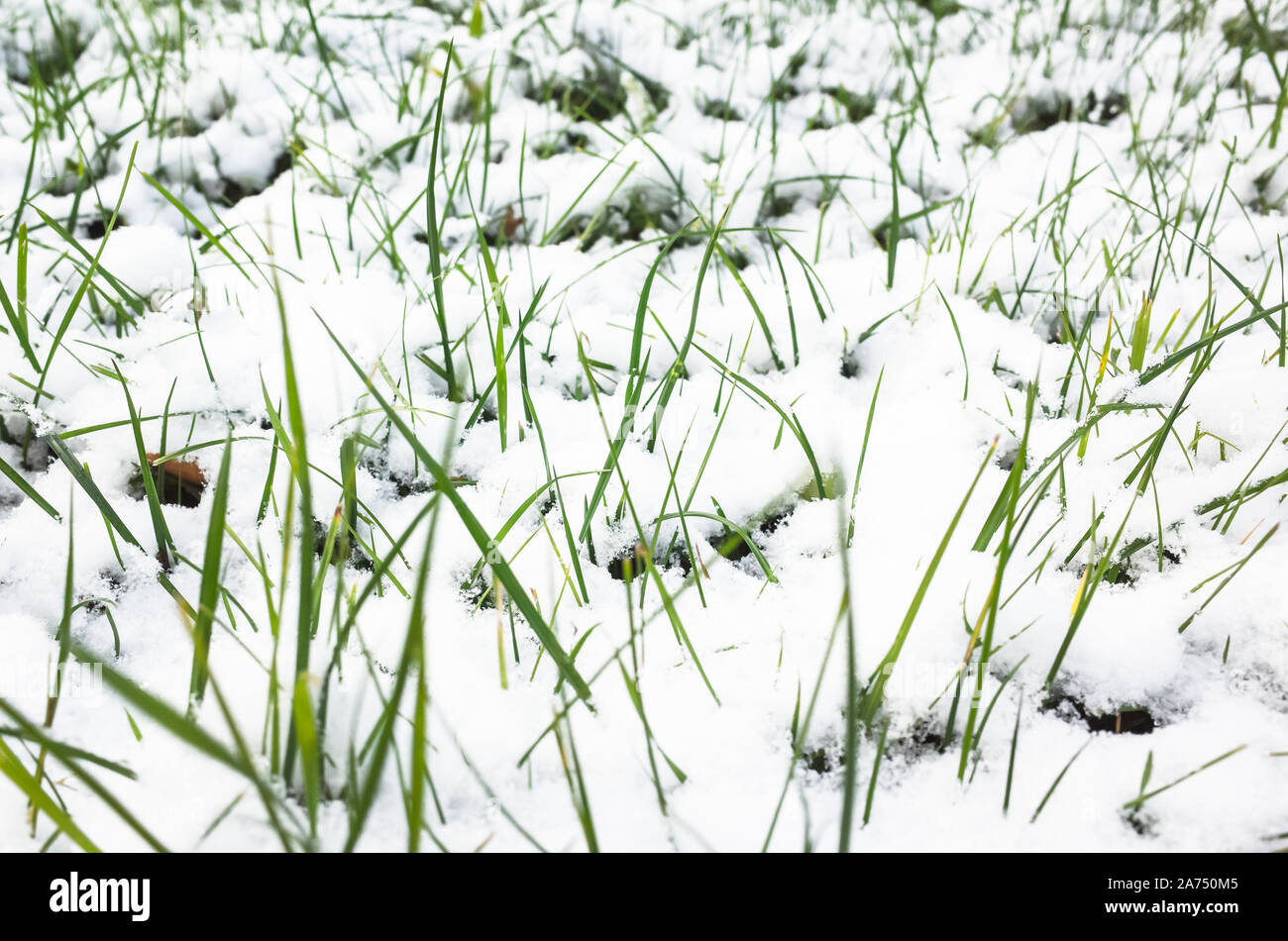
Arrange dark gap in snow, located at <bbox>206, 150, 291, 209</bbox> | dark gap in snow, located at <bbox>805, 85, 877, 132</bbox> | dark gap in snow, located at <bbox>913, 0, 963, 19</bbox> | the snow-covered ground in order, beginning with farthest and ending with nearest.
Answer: dark gap in snow, located at <bbox>913, 0, 963, 19</bbox>, dark gap in snow, located at <bbox>805, 85, 877, 132</bbox>, dark gap in snow, located at <bbox>206, 150, 291, 209</bbox>, the snow-covered ground

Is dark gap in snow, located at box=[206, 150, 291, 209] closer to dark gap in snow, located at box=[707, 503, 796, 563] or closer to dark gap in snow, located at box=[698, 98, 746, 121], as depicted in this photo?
dark gap in snow, located at box=[698, 98, 746, 121]

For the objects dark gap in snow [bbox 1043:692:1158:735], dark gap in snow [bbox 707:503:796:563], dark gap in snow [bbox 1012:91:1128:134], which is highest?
dark gap in snow [bbox 1012:91:1128:134]

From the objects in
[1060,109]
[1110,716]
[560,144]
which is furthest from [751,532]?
[1060,109]

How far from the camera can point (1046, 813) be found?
1.76 ft

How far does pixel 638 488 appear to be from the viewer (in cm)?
82

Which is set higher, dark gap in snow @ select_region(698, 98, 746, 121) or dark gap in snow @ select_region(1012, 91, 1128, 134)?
dark gap in snow @ select_region(698, 98, 746, 121)

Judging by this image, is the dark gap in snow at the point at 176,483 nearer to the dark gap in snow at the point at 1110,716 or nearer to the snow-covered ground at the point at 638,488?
the snow-covered ground at the point at 638,488

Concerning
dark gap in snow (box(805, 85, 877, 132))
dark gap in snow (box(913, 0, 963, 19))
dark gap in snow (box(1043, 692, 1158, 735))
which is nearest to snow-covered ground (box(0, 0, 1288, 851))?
dark gap in snow (box(1043, 692, 1158, 735))

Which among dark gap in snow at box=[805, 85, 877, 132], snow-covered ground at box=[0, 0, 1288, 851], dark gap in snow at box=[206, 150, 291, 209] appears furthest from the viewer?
dark gap in snow at box=[805, 85, 877, 132]

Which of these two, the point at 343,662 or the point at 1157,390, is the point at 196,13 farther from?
the point at 1157,390

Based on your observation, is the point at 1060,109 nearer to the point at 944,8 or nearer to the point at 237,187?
the point at 944,8

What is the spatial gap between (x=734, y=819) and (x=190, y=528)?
0.64 m

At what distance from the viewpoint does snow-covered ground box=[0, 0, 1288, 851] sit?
0.53m

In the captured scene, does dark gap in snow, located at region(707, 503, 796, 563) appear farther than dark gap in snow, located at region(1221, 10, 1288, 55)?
No
